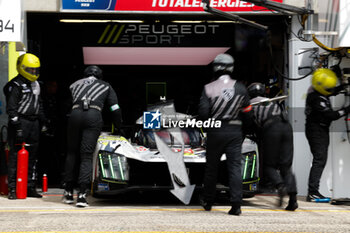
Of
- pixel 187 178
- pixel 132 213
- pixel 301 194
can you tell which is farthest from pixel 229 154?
pixel 301 194

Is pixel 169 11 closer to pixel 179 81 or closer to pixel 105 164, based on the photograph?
pixel 179 81

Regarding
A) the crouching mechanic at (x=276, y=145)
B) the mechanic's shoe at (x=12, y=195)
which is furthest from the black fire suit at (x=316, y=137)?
the mechanic's shoe at (x=12, y=195)

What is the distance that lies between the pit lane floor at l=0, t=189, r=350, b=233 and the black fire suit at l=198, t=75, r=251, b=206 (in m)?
0.54

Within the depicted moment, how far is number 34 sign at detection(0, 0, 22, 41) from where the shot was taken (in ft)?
30.9

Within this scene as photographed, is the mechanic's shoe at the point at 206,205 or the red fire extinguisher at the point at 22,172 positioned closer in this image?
the mechanic's shoe at the point at 206,205

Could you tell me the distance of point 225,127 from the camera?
7.76m

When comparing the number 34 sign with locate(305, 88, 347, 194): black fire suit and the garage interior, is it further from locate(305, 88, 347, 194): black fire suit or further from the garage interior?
locate(305, 88, 347, 194): black fire suit

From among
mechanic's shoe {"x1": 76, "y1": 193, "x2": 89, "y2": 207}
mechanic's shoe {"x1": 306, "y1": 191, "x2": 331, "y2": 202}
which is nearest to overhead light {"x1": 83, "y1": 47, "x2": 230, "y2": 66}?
mechanic's shoe {"x1": 306, "y1": 191, "x2": 331, "y2": 202}

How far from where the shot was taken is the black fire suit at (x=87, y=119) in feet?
27.3

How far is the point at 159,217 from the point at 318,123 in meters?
3.17

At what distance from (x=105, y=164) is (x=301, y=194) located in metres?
3.71

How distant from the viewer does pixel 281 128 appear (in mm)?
8352

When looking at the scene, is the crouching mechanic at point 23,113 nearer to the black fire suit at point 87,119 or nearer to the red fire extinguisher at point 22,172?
the red fire extinguisher at point 22,172

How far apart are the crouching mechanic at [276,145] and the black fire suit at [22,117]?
10.9 ft
